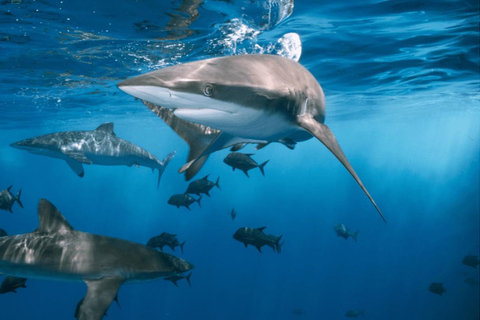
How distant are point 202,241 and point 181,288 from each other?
34.5ft

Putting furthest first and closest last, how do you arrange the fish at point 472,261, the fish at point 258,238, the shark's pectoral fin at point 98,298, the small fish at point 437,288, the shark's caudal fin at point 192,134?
1. the fish at point 472,261
2. the small fish at point 437,288
3. the fish at point 258,238
4. the shark's caudal fin at point 192,134
5. the shark's pectoral fin at point 98,298

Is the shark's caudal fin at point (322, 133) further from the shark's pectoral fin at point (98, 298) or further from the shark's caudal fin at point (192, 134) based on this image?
the shark's pectoral fin at point (98, 298)

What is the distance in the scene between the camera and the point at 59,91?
720 inches

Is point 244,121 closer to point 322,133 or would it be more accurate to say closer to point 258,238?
point 322,133

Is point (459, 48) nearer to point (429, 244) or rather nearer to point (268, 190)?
point (429, 244)

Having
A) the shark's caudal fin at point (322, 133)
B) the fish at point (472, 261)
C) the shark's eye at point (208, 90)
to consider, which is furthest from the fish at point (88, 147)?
the fish at point (472, 261)

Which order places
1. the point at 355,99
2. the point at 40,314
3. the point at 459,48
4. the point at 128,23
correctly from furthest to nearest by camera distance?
1. the point at 40,314
2. the point at 355,99
3. the point at 459,48
4. the point at 128,23

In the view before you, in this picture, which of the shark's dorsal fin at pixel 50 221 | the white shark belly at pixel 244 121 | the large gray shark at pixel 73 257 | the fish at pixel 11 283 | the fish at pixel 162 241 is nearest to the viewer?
the white shark belly at pixel 244 121

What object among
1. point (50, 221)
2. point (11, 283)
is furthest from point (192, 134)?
point (11, 283)

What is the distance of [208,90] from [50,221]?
3835 mm

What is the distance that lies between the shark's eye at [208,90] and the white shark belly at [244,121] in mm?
185

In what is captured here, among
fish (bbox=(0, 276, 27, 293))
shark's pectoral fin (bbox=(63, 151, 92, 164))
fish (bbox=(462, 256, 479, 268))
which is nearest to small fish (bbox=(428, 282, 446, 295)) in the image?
fish (bbox=(462, 256, 479, 268))

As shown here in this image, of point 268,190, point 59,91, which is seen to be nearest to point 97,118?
point 59,91

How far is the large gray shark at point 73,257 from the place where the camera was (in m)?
4.38
